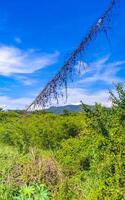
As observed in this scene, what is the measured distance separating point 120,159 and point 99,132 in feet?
3.07

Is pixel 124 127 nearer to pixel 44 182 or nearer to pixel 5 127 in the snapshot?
pixel 44 182

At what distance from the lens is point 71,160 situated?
9555 mm

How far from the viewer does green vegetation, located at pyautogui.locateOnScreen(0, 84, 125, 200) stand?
7.21m

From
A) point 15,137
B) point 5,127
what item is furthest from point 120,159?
point 5,127

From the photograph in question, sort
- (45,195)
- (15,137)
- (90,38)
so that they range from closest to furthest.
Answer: (90,38)
(45,195)
(15,137)

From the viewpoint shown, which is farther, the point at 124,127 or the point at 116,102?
the point at 116,102

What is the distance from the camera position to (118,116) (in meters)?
8.11

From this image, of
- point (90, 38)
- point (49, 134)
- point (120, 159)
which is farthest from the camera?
point (49, 134)

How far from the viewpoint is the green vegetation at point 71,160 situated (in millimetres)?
7211

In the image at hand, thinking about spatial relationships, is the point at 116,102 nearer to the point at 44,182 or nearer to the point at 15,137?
the point at 44,182

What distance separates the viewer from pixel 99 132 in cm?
797

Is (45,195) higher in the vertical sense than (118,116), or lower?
lower

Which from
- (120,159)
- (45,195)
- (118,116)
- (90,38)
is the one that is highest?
(90,38)

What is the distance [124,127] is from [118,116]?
507mm
